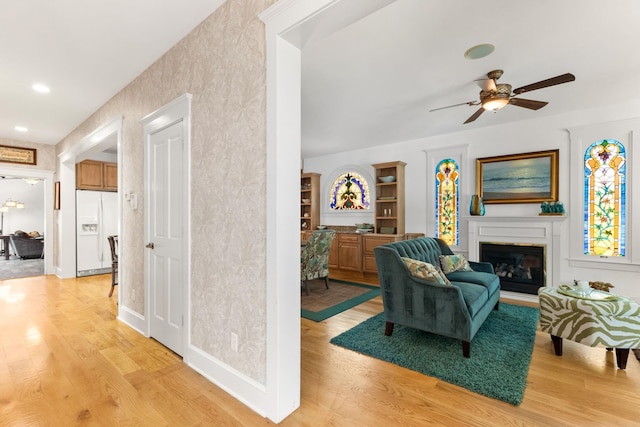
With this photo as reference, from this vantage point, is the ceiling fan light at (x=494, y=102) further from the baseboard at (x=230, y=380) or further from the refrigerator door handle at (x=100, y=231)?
the refrigerator door handle at (x=100, y=231)

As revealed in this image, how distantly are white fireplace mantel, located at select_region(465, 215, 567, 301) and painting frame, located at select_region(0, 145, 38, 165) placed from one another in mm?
8447

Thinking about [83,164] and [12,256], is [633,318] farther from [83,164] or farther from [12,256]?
[12,256]

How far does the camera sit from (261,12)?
1.77 m

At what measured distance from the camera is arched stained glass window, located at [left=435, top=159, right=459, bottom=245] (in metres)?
5.18

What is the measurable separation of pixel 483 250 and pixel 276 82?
14.7 feet

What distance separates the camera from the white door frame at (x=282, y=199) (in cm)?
168

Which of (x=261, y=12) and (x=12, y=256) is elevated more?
(x=261, y=12)

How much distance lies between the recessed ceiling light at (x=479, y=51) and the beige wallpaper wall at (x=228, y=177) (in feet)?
6.06

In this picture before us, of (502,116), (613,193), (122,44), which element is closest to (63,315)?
(122,44)

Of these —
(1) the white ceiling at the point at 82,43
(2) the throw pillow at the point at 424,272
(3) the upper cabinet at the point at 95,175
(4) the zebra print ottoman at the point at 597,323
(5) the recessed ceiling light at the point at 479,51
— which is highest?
(1) the white ceiling at the point at 82,43

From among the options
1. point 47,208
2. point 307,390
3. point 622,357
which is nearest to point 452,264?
point 622,357

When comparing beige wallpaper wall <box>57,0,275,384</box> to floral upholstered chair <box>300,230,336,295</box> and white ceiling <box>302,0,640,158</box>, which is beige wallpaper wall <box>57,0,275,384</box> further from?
floral upholstered chair <box>300,230,336,295</box>

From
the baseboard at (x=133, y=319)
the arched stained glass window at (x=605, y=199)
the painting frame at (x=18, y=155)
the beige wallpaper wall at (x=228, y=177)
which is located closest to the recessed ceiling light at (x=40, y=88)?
the beige wallpaper wall at (x=228, y=177)

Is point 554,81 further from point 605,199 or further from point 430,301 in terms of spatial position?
point 605,199
